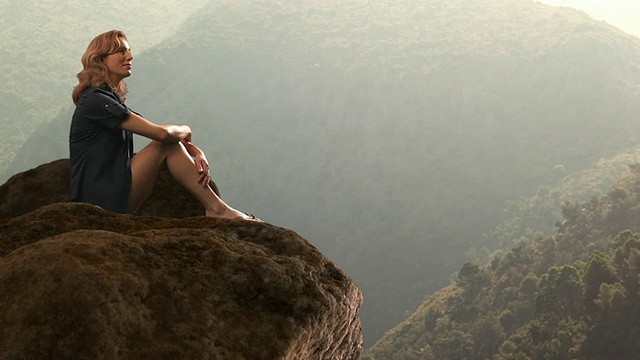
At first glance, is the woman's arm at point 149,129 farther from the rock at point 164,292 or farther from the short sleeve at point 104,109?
the rock at point 164,292

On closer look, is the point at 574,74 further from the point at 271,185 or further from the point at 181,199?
the point at 181,199

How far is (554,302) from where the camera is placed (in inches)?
2085

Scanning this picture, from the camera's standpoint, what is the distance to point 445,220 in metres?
124

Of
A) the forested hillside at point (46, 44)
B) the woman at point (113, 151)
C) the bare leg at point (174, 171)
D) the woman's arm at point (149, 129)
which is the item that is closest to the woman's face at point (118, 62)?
the woman at point (113, 151)

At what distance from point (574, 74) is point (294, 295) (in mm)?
137358

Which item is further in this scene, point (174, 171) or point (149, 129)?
point (174, 171)

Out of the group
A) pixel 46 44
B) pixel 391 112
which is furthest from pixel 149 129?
pixel 46 44

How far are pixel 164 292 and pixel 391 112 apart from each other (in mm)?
143149

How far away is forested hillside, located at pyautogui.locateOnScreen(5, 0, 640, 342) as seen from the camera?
121938 mm

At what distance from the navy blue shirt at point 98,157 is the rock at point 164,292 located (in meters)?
0.91

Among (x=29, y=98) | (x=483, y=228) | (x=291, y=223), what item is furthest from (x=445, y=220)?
(x=29, y=98)

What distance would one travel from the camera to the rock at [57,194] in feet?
16.6

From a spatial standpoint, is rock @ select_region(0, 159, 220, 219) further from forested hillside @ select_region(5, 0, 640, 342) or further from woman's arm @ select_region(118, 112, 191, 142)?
forested hillside @ select_region(5, 0, 640, 342)

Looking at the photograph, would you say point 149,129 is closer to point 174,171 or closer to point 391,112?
point 174,171
